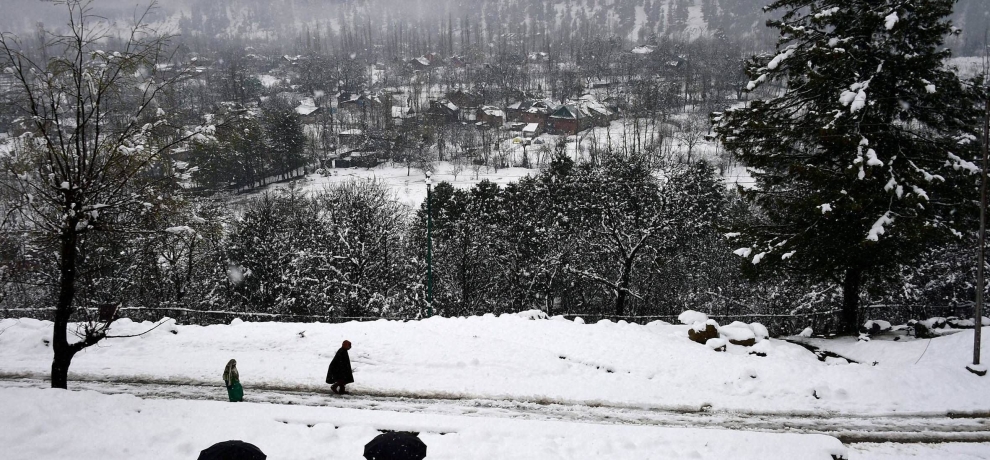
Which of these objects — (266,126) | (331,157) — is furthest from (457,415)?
(331,157)

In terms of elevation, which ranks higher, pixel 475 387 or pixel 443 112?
pixel 443 112

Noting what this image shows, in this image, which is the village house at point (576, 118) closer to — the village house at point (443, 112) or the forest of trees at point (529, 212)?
the village house at point (443, 112)

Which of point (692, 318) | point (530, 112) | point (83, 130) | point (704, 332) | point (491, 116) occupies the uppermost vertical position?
point (83, 130)

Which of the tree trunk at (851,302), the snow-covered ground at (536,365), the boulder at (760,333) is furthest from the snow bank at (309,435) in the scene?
the tree trunk at (851,302)

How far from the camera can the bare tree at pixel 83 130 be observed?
7785mm

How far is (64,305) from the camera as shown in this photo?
841 centimetres

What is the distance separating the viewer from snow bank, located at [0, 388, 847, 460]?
7809 mm

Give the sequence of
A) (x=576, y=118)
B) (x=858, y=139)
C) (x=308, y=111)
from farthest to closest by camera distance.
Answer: (x=308, y=111) → (x=576, y=118) → (x=858, y=139)

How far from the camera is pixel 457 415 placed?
986 centimetres

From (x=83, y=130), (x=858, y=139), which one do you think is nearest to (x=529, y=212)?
(x=858, y=139)

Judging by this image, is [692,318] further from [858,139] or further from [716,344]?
[858,139]

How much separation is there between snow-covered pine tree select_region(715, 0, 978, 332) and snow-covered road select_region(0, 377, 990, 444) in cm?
456

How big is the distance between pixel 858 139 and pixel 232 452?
1522cm

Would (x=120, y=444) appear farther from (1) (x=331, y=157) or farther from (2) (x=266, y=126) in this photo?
(1) (x=331, y=157)
